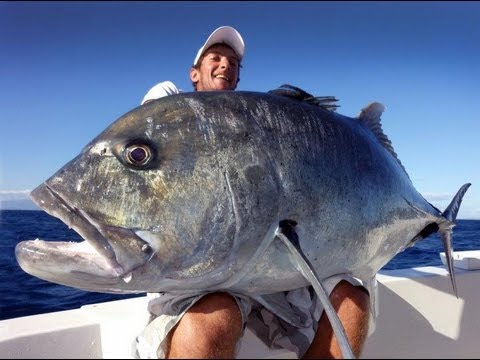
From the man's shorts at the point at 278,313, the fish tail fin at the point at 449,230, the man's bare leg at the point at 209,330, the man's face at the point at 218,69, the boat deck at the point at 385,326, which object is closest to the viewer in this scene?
the man's bare leg at the point at 209,330

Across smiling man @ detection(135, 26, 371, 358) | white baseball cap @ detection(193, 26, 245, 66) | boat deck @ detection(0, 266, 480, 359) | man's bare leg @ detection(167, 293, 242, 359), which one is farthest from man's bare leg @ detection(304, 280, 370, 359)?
white baseball cap @ detection(193, 26, 245, 66)

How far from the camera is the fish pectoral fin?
4.95 ft

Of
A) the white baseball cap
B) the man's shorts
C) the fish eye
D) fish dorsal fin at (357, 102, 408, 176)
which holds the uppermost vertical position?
the white baseball cap

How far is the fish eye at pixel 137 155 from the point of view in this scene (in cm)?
160

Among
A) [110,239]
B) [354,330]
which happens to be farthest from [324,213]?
[110,239]

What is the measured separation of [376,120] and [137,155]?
173cm

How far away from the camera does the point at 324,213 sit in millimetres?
1883

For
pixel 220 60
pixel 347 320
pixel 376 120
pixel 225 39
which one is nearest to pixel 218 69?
pixel 220 60

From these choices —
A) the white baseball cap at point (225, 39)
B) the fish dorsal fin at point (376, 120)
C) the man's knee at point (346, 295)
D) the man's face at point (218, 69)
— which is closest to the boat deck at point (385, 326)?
the man's knee at point (346, 295)

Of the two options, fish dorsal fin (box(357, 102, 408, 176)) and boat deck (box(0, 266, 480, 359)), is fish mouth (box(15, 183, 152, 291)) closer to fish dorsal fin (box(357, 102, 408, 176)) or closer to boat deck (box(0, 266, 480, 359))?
boat deck (box(0, 266, 480, 359))

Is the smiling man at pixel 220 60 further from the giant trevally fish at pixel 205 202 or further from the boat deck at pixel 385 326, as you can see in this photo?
the boat deck at pixel 385 326

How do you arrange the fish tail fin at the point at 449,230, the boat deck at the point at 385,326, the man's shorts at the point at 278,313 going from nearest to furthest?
the man's shorts at the point at 278,313
the boat deck at the point at 385,326
the fish tail fin at the point at 449,230

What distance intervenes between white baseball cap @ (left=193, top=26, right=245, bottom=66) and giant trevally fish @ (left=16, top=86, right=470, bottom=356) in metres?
1.50

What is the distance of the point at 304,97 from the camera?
7.15ft
